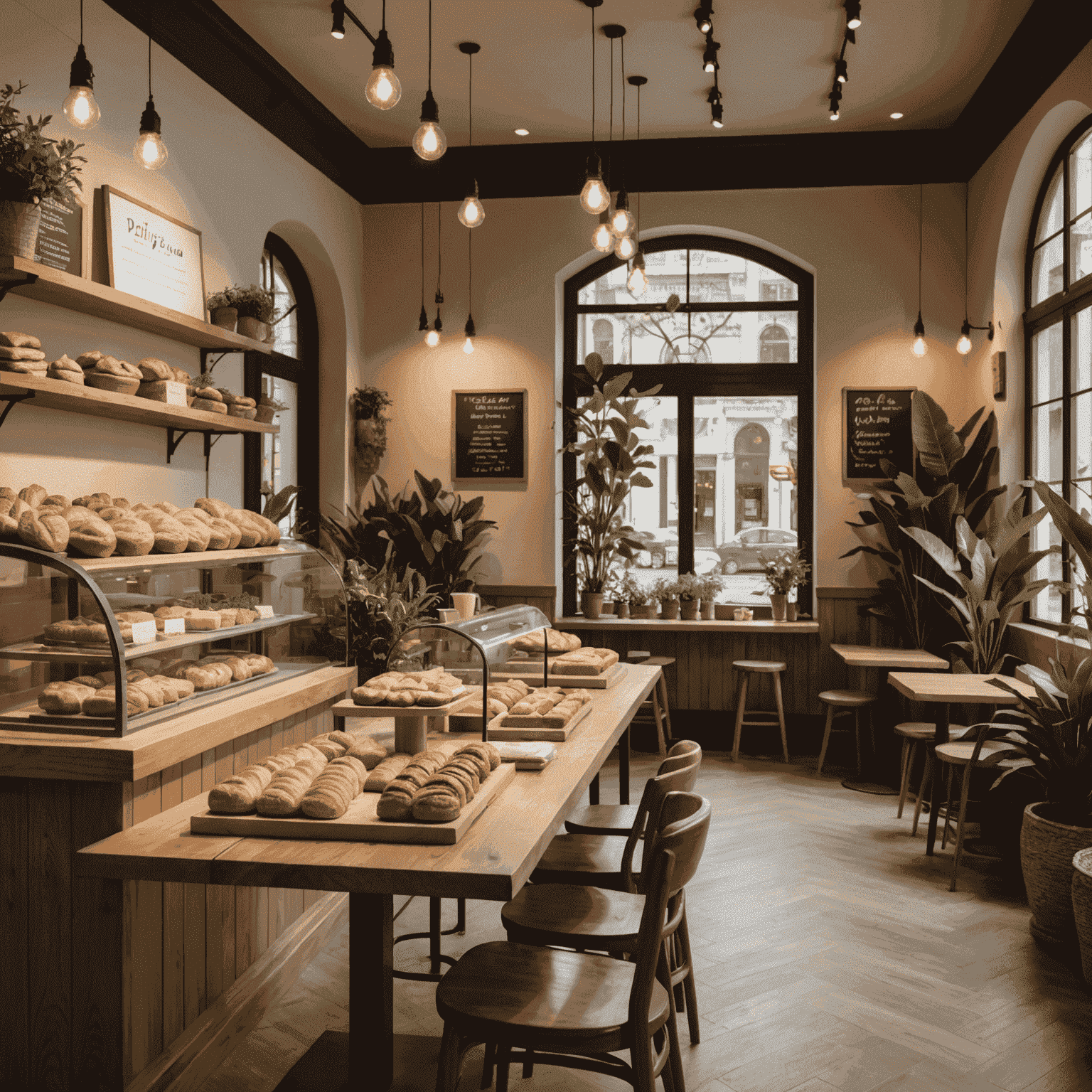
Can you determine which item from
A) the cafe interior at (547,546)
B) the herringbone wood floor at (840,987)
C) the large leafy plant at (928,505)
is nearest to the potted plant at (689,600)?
the cafe interior at (547,546)

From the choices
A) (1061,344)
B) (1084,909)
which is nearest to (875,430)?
(1061,344)

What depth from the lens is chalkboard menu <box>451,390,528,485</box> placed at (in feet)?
22.5

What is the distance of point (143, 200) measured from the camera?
13.8ft

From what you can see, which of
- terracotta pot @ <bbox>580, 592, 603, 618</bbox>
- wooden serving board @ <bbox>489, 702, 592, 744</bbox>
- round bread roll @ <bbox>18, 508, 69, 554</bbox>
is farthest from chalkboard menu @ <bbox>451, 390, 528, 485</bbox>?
round bread roll @ <bbox>18, 508, 69, 554</bbox>

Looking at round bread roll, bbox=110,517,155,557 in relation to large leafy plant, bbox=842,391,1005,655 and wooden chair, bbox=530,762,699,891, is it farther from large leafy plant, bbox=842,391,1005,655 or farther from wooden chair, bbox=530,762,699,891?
large leafy plant, bbox=842,391,1005,655

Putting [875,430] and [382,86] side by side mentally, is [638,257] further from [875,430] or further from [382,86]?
[875,430]

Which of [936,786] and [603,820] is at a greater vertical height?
[603,820]

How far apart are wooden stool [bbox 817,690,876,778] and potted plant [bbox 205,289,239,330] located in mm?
3903

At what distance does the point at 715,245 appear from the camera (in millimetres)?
6961

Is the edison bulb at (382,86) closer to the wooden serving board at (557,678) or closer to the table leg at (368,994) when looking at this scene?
the wooden serving board at (557,678)

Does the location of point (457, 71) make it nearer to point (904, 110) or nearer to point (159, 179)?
point (159, 179)

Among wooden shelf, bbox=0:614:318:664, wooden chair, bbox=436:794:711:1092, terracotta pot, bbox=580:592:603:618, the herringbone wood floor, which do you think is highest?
wooden shelf, bbox=0:614:318:664

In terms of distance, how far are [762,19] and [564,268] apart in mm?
2262

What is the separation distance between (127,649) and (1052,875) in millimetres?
3125
